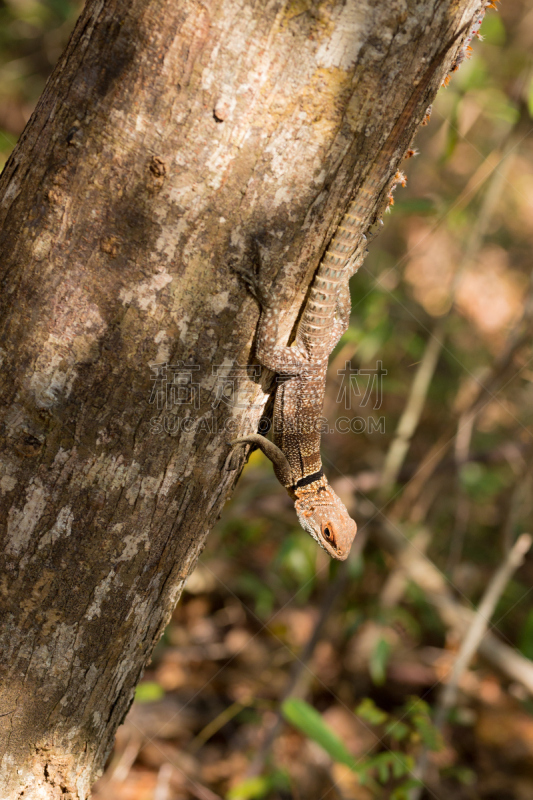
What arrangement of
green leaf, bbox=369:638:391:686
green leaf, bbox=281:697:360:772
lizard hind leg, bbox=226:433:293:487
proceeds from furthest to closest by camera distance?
green leaf, bbox=369:638:391:686 < green leaf, bbox=281:697:360:772 < lizard hind leg, bbox=226:433:293:487

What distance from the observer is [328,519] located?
3.03m

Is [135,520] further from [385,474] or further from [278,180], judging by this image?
[385,474]

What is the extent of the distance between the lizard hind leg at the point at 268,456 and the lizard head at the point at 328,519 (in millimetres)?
179

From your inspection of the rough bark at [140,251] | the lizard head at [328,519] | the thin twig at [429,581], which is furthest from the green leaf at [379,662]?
the rough bark at [140,251]

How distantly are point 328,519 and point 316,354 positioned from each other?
1101 millimetres

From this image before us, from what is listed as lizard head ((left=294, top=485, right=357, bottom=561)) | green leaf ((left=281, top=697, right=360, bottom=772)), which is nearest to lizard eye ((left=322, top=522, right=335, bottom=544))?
lizard head ((left=294, top=485, right=357, bottom=561))

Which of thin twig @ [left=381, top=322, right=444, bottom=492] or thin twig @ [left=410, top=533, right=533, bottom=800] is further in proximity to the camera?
thin twig @ [left=381, top=322, right=444, bottom=492]

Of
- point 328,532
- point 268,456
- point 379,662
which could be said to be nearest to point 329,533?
point 328,532

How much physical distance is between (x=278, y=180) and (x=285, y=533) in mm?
5144

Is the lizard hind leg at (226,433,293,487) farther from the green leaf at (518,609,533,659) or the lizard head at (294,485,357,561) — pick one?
the green leaf at (518,609,533,659)

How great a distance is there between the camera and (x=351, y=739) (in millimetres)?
5000

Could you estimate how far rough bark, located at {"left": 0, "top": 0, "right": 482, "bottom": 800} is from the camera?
1525 mm

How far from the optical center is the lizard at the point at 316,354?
1779 millimetres

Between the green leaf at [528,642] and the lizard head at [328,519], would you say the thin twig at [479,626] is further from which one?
the lizard head at [328,519]
